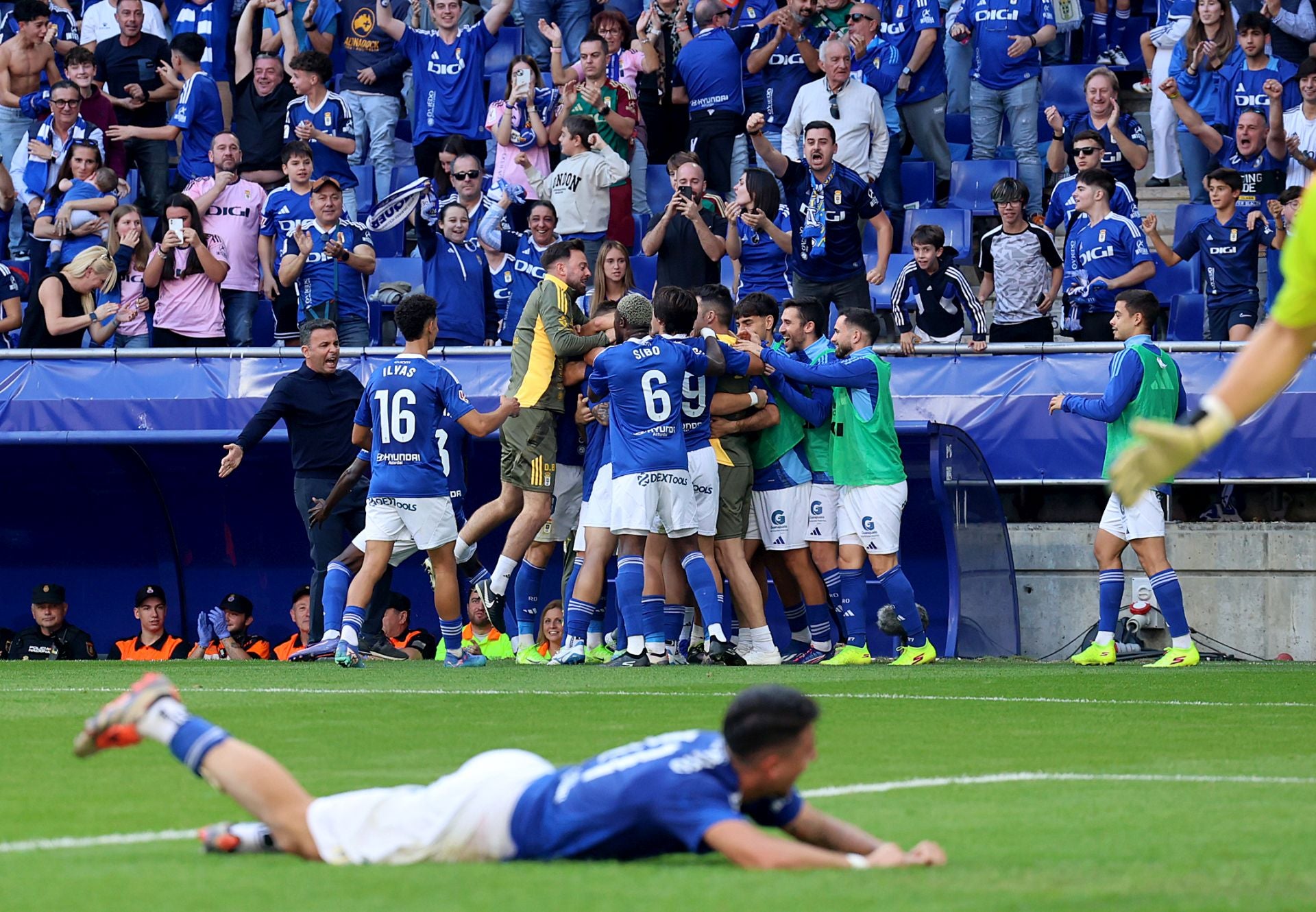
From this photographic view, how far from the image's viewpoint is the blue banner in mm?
14211

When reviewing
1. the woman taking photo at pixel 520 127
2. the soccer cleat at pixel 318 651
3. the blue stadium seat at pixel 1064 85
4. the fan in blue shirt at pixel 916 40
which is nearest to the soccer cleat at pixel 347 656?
the soccer cleat at pixel 318 651

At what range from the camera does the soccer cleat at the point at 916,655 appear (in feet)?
43.7

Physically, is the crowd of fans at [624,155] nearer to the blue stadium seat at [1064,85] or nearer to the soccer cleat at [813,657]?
the blue stadium seat at [1064,85]

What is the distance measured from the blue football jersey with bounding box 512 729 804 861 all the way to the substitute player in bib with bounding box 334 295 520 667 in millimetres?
7203

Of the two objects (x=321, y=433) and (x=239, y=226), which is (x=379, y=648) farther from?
(x=239, y=226)

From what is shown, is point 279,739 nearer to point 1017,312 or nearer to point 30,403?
point 30,403

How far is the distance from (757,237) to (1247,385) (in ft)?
38.1

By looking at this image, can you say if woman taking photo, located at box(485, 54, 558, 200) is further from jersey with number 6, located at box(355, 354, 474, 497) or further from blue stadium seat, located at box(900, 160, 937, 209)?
jersey with number 6, located at box(355, 354, 474, 497)

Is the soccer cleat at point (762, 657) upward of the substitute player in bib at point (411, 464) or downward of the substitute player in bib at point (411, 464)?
downward

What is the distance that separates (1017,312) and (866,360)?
10.2 ft

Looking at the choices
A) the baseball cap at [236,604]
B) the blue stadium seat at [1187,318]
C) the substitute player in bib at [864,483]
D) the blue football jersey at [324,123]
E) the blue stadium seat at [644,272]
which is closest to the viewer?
the substitute player in bib at [864,483]

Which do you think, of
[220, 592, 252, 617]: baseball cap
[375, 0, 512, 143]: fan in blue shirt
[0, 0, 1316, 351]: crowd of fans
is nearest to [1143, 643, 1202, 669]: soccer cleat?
[0, 0, 1316, 351]: crowd of fans

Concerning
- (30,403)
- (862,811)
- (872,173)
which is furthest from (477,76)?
(862,811)

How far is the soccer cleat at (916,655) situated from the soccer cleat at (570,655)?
86.3 inches
